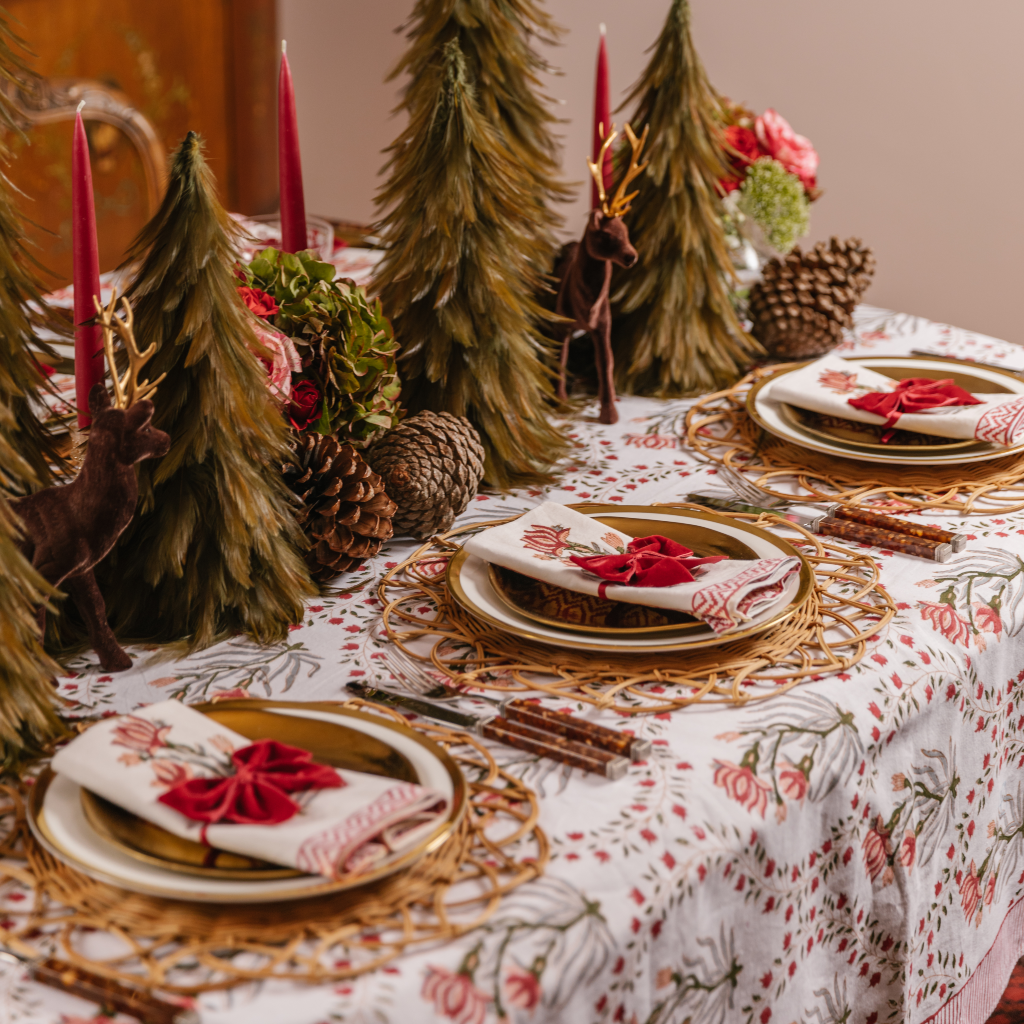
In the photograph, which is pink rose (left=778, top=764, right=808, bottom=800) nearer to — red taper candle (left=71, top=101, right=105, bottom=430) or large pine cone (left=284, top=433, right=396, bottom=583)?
large pine cone (left=284, top=433, right=396, bottom=583)

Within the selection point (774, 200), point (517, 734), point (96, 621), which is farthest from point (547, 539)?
point (774, 200)

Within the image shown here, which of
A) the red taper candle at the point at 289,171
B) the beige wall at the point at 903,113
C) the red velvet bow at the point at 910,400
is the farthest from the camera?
the beige wall at the point at 903,113

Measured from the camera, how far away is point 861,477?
1015 mm

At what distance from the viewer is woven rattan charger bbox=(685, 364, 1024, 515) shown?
3.16 feet

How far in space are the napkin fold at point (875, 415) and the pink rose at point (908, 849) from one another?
0.41m

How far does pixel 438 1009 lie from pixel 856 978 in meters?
0.38

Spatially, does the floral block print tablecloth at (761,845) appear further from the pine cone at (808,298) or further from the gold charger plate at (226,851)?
the pine cone at (808,298)

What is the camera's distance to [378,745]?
0.60 metres

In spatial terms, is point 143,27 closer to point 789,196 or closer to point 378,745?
point 789,196

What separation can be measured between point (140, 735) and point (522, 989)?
0.77ft

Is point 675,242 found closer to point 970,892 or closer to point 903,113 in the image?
point 970,892

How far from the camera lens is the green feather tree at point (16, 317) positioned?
68 centimetres

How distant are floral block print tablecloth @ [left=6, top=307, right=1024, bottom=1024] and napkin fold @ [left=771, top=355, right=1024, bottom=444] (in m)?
0.11

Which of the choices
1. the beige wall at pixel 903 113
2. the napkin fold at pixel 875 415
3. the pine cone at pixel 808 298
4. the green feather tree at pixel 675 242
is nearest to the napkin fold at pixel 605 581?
the napkin fold at pixel 875 415
